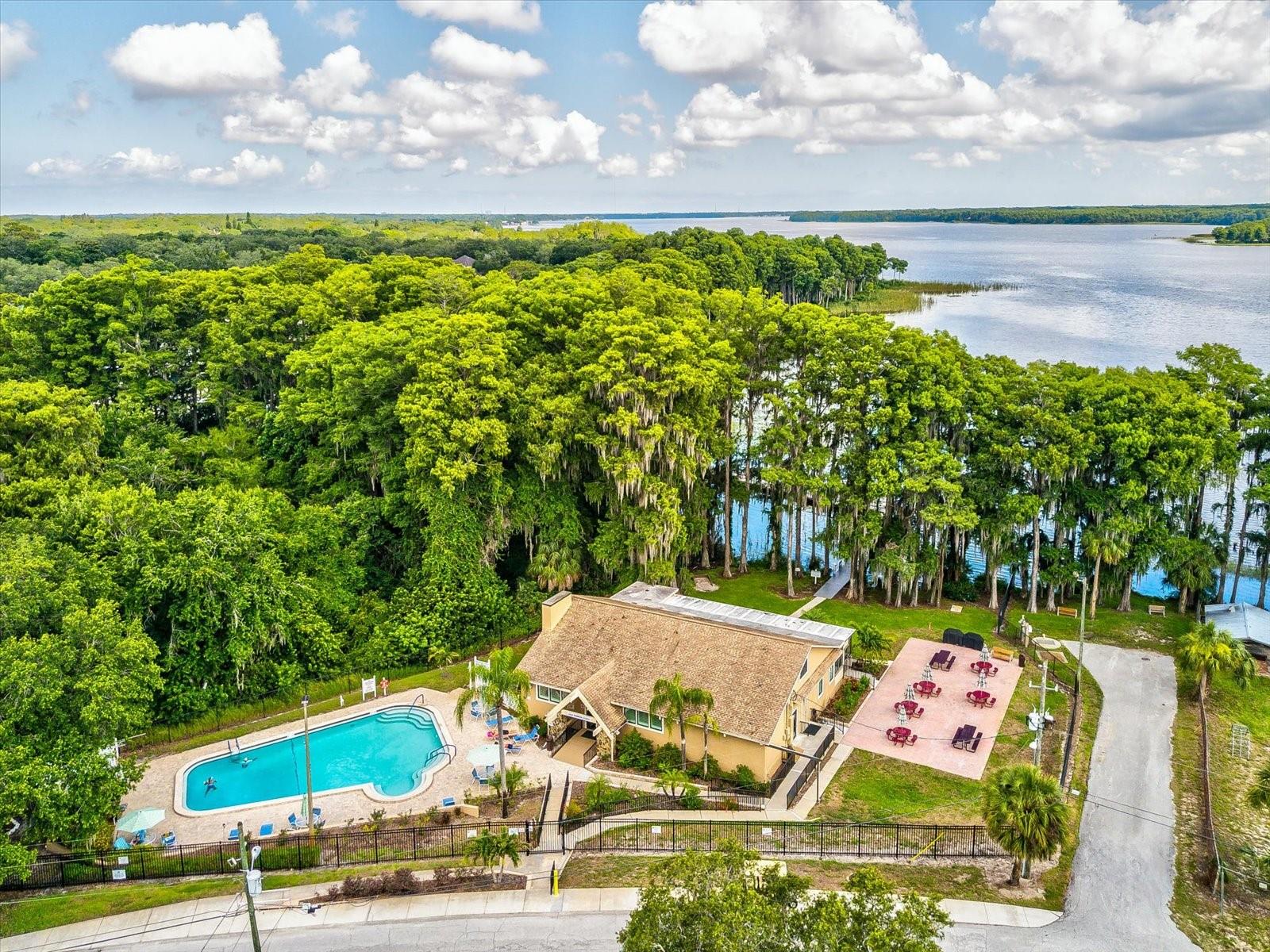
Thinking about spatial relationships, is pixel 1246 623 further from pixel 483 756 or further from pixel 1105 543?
pixel 483 756

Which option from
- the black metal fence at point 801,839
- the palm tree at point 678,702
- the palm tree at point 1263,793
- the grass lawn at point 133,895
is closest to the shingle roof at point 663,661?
the palm tree at point 678,702

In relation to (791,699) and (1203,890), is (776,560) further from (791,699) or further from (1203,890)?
(1203,890)

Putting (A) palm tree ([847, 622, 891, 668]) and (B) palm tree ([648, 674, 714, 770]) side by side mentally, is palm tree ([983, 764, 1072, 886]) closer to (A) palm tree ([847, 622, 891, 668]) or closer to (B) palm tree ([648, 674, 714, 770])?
(B) palm tree ([648, 674, 714, 770])

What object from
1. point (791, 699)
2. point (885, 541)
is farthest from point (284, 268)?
point (791, 699)

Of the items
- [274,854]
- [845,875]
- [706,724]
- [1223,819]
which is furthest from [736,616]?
[274,854]

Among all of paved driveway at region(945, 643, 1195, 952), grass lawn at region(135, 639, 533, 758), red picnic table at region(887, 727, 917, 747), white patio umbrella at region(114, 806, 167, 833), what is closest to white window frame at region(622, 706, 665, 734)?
grass lawn at region(135, 639, 533, 758)
